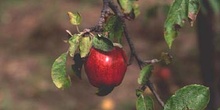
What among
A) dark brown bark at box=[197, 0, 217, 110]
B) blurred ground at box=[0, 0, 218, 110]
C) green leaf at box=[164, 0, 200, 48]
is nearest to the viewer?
green leaf at box=[164, 0, 200, 48]

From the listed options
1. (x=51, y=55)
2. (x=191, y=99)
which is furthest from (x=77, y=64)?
(x=51, y=55)

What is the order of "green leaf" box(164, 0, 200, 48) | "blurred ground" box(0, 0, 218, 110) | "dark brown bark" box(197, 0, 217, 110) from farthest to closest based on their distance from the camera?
"blurred ground" box(0, 0, 218, 110) < "dark brown bark" box(197, 0, 217, 110) < "green leaf" box(164, 0, 200, 48)

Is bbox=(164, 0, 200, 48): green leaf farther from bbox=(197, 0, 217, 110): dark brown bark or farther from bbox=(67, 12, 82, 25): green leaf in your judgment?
bbox=(197, 0, 217, 110): dark brown bark

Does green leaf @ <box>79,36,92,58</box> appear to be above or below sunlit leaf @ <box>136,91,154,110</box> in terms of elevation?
above

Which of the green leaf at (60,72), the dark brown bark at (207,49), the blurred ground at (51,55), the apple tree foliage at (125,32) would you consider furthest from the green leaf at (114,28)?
the blurred ground at (51,55)

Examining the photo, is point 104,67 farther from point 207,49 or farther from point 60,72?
point 207,49

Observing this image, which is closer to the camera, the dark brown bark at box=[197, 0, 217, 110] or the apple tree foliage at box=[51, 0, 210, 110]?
the apple tree foliage at box=[51, 0, 210, 110]

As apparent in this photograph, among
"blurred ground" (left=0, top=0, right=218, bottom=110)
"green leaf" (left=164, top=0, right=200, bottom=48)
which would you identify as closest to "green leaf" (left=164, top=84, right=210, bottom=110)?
"green leaf" (left=164, top=0, right=200, bottom=48)
